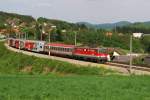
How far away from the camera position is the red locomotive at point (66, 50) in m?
68.8

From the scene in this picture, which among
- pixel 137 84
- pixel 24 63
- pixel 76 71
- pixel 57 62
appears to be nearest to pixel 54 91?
pixel 137 84

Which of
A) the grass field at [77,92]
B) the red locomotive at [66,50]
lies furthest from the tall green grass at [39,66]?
the grass field at [77,92]

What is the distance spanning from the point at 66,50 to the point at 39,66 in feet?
25.5

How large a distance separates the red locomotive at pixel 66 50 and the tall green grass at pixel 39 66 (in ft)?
16.3

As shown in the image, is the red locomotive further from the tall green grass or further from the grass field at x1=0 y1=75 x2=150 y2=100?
the grass field at x1=0 y1=75 x2=150 y2=100

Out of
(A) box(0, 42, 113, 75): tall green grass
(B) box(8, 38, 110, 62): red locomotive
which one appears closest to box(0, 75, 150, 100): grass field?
(A) box(0, 42, 113, 75): tall green grass

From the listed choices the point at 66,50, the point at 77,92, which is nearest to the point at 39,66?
the point at 66,50

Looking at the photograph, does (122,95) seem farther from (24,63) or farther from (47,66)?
(24,63)

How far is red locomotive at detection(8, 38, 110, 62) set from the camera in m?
68.8

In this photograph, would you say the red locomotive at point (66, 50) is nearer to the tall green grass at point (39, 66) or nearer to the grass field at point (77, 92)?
the tall green grass at point (39, 66)

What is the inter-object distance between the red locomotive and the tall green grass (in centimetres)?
496

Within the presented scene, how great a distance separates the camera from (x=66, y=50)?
7888cm

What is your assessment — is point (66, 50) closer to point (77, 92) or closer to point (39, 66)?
point (39, 66)

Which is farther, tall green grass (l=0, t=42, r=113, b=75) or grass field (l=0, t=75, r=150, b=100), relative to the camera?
tall green grass (l=0, t=42, r=113, b=75)
